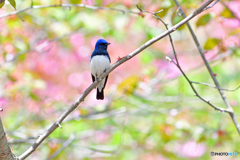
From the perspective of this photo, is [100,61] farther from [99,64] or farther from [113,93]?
[113,93]

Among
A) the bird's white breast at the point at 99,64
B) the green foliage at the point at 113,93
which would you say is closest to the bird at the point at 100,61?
the bird's white breast at the point at 99,64

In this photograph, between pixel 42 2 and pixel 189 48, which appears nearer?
pixel 42 2

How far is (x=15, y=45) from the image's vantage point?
13.8 feet

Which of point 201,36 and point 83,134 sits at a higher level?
point 201,36

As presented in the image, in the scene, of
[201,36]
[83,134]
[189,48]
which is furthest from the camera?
[201,36]

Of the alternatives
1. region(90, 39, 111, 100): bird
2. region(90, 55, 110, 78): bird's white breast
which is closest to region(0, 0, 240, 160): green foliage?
region(90, 39, 111, 100): bird

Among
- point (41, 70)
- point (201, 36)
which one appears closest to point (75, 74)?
point (41, 70)

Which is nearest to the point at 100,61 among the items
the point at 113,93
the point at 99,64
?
the point at 99,64

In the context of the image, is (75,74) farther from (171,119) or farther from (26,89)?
(171,119)

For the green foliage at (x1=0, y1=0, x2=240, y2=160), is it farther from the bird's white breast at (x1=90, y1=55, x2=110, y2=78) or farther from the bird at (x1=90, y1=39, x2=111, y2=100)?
the bird's white breast at (x1=90, y1=55, x2=110, y2=78)

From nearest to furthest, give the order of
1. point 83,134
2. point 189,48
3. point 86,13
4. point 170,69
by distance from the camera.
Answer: point 86,13 < point 83,134 < point 170,69 < point 189,48

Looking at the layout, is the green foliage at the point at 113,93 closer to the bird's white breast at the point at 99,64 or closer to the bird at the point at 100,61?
the bird at the point at 100,61

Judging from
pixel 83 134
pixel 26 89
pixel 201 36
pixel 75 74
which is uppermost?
pixel 201 36

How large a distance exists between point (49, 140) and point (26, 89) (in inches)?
42.5
